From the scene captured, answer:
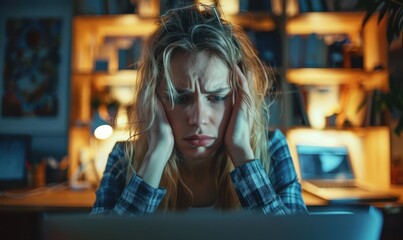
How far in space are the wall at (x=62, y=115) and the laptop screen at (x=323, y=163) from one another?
1557mm

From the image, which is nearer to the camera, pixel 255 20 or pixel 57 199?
pixel 57 199

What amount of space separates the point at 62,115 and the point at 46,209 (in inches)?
39.5

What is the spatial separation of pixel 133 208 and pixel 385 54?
1.78 meters

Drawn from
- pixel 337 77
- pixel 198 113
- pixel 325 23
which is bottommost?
pixel 198 113

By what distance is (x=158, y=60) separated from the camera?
3.70ft

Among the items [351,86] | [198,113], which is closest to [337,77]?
[351,86]

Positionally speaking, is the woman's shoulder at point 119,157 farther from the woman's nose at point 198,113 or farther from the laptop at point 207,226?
the laptop at point 207,226

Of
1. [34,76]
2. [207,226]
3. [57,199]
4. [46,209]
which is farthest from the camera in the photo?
[34,76]

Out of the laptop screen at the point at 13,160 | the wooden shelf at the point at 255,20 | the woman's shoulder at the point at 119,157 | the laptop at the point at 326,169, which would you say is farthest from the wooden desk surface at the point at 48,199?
the wooden shelf at the point at 255,20

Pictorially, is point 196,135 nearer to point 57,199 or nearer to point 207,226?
point 207,226

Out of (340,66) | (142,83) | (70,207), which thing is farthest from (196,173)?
(340,66)

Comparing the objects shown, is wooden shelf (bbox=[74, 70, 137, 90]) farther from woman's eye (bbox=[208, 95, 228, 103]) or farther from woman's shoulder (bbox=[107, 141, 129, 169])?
woman's eye (bbox=[208, 95, 228, 103])

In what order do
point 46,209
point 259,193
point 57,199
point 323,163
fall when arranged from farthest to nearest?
point 323,163 → point 57,199 → point 46,209 → point 259,193

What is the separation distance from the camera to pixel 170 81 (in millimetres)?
1089
